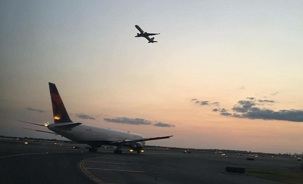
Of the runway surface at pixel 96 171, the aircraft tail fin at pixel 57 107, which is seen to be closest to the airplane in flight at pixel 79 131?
the aircraft tail fin at pixel 57 107

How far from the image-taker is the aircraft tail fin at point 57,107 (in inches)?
2307

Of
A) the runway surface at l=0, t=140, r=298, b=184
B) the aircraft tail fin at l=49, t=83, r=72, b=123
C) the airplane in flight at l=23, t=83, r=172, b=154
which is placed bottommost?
the runway surface at l=0, t=140, r=298, b=184

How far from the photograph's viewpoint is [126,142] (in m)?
68.7

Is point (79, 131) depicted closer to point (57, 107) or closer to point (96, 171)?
point (57, 107)

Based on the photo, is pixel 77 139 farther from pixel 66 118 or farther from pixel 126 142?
pixel 126 142

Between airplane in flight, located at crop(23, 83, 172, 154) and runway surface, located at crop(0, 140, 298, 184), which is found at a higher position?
airplane in flight, located at crop(23, 83, 172, 154)

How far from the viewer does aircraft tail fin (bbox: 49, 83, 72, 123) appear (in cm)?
5859

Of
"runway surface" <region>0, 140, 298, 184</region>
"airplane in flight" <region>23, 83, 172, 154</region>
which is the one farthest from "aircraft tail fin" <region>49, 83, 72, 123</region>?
"runway surface" <region>0, 140, 298, 184</region>

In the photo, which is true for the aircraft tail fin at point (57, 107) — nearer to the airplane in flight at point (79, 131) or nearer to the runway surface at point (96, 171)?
the airplane in flight at point (79, 131)

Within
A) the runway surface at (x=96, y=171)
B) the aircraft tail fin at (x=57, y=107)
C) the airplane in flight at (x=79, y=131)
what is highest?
the aircraft tail fin at (x=57, y=107)

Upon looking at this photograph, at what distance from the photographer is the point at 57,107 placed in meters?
59.0

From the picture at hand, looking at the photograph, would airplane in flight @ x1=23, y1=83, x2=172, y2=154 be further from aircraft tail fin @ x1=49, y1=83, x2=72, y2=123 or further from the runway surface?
the runway surface

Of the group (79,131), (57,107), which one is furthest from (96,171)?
(79,131)

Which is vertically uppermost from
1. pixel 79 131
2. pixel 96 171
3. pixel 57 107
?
pixel 57 107
